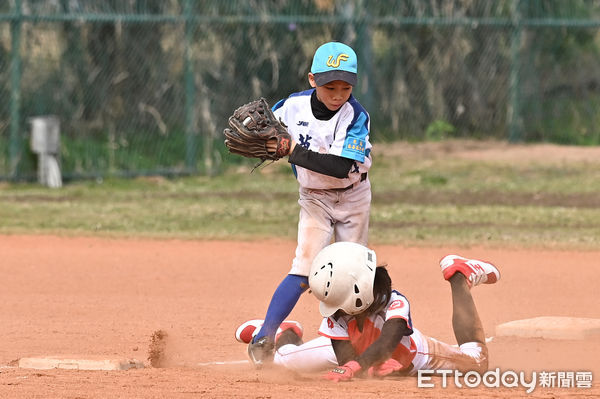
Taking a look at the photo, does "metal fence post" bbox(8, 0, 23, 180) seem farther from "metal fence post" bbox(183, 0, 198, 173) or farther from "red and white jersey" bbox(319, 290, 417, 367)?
"red and white jersey" bbox(319, 290, 417, 367)

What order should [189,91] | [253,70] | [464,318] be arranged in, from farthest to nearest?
[253,70]
[189,91]
[464,318]

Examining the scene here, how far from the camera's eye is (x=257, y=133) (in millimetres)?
5172

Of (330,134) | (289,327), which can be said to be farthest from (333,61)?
(289,327)

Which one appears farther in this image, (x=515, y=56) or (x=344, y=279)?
(x=515, y=56)

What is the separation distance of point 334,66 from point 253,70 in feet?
34.2

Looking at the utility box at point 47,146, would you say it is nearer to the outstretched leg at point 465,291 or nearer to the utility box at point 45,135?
the utility box at point 45,135

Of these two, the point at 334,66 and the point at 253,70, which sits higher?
the point at 253,70

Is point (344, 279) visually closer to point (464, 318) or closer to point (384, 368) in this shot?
point (384, 368)

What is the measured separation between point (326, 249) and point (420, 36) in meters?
11.9

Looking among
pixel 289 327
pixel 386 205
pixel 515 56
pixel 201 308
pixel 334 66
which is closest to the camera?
pixel 334 66

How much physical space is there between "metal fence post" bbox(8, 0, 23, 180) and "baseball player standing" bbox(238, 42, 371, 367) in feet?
29.4

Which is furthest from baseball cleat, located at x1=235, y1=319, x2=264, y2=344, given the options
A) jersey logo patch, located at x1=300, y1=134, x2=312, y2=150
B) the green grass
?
the green grass

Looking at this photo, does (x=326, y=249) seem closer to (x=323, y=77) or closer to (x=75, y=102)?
(x=323, y=77)

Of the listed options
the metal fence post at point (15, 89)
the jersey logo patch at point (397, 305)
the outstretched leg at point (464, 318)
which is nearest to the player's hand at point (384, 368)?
the jersey logo patch at point (397, 305)
